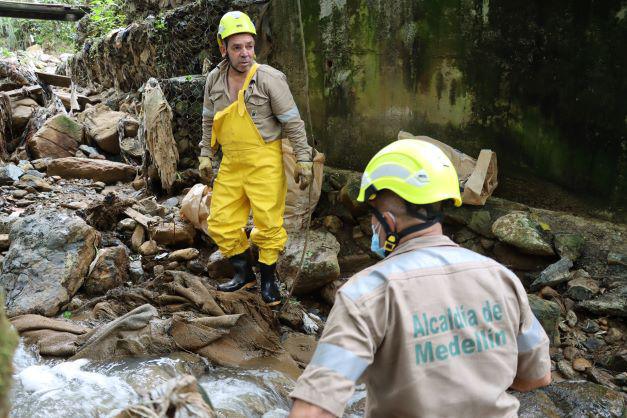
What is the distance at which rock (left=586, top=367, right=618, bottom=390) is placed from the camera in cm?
381

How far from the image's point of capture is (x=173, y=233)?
209 inches

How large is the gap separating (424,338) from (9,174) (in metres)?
6.61

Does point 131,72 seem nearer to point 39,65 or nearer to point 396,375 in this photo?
point 39,65

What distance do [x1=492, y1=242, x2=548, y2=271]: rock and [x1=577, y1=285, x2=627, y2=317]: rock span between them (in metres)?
0.56

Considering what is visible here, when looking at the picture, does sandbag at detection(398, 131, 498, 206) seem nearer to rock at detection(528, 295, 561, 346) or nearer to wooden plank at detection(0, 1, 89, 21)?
rock at detection(528, 295, 561, 346)

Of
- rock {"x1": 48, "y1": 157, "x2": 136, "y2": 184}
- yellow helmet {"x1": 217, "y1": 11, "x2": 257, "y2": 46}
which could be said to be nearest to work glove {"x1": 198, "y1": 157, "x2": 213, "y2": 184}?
yellow helmet {"x1": 217, "y1": 11, "x2": 257, "y2": 46}

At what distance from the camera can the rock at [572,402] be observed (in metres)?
3.36

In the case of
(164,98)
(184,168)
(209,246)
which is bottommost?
(209,246)

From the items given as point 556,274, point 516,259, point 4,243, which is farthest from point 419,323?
point 4,243

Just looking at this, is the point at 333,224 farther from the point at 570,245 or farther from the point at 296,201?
the point at 570,245

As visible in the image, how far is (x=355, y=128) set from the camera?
5863 millimetres

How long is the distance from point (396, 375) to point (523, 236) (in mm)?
3569

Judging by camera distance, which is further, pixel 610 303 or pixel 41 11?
pixel 41 11

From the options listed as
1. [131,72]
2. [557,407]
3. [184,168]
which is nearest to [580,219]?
[557,407]
